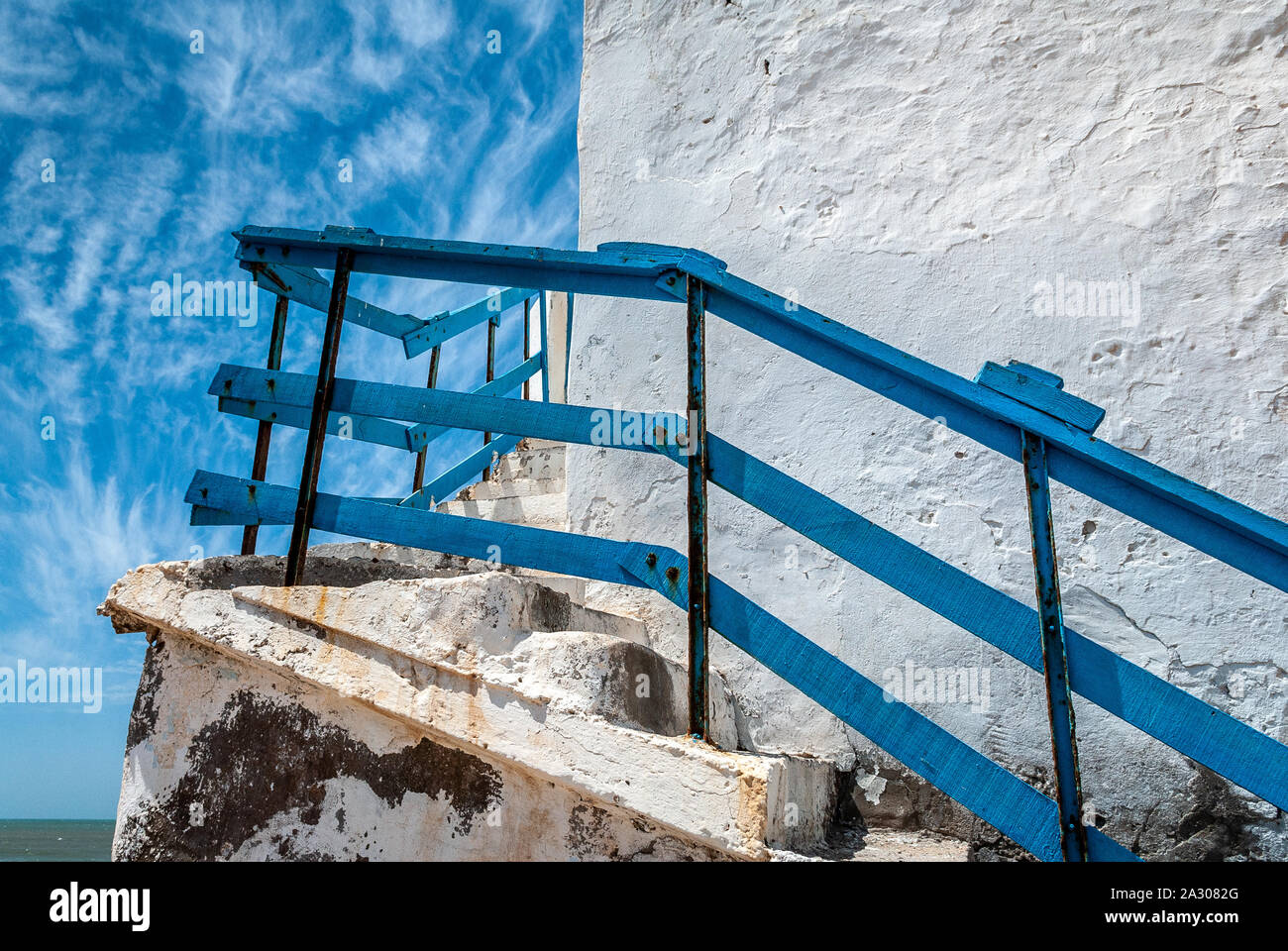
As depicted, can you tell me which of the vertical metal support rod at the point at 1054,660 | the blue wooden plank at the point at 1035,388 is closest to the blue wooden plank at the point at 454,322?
the blue wooden plank at the point at 1035,388

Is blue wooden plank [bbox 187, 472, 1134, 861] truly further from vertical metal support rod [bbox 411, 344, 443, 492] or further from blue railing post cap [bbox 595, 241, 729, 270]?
vertical metal support rod [bbox 411, 344, 443, 492]

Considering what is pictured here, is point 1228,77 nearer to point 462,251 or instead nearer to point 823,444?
point 823,444

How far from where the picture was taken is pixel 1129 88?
339cm

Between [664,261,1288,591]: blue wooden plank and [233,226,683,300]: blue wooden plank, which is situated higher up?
[233,226,683,300]: blue wooden plank

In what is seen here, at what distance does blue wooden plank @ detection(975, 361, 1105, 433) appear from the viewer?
1.91m

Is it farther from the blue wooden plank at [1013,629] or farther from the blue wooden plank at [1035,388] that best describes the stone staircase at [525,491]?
the blue wooden plank at [1035,388]

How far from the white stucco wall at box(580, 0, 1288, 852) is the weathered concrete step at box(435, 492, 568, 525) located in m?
0.44

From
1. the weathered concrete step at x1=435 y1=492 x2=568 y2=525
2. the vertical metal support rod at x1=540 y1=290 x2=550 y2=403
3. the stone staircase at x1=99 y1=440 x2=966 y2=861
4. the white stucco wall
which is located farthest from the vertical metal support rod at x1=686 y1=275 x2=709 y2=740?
the vertical metal support rod at x1=540 y1=290 x2=550 y2=403

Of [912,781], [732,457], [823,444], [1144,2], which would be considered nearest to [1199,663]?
[912,781]

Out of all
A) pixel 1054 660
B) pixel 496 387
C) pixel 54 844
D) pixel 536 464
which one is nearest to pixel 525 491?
pixel 536 464

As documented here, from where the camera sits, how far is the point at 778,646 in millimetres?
2062

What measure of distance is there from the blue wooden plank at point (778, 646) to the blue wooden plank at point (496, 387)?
118cm

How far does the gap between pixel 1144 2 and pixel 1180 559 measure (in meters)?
2.03

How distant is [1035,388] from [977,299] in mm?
1573
